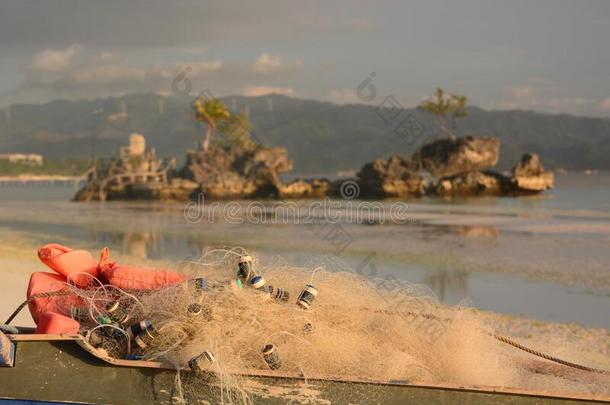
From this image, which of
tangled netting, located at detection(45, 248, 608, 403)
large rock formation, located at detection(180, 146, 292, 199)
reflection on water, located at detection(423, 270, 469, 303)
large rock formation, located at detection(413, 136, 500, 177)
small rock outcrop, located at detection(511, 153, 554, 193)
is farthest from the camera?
large rock formation, located at detection(413, 136, 500, 177)

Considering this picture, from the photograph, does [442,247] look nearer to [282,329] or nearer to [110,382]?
[282,329]

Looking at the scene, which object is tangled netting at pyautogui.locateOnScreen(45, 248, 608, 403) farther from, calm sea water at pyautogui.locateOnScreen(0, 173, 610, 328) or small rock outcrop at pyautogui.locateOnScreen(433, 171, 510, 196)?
small rock outcrop at pyautogui.locateOnScreen(433, 171, 510, 196)

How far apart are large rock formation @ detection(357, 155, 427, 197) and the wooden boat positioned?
219 feet

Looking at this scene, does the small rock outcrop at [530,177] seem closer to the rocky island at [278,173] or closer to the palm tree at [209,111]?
the rocky island at [278,173]

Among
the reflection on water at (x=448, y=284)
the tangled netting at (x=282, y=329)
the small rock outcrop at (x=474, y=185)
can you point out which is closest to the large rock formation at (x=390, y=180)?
the small rock outcrop at (x=474, y=185)

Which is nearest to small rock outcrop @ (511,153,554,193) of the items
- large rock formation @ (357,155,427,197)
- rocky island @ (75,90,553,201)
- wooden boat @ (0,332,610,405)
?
rocky island @ (75,90,553,201)

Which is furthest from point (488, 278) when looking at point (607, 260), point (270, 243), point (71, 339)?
point (71, 339)

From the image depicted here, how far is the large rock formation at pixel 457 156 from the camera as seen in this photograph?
87812 millimetres

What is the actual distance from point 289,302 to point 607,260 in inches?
694

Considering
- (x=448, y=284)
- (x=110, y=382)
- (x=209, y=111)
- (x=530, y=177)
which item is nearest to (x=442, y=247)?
(x=448, y=284)

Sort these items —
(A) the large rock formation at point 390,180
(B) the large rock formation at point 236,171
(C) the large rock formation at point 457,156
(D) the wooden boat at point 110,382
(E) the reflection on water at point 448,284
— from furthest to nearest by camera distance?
(C) the large rock formation at point 457,156 < (B) the large rock formation at point 236,171 < (A) the large rock formation at point 390,180 < (E) the reflection on water at point 448,284 < (D) the wooden boat at point 110,382

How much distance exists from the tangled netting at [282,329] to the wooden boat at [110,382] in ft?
0.27

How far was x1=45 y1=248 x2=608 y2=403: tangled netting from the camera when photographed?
17.5ft

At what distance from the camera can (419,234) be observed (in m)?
30.6
